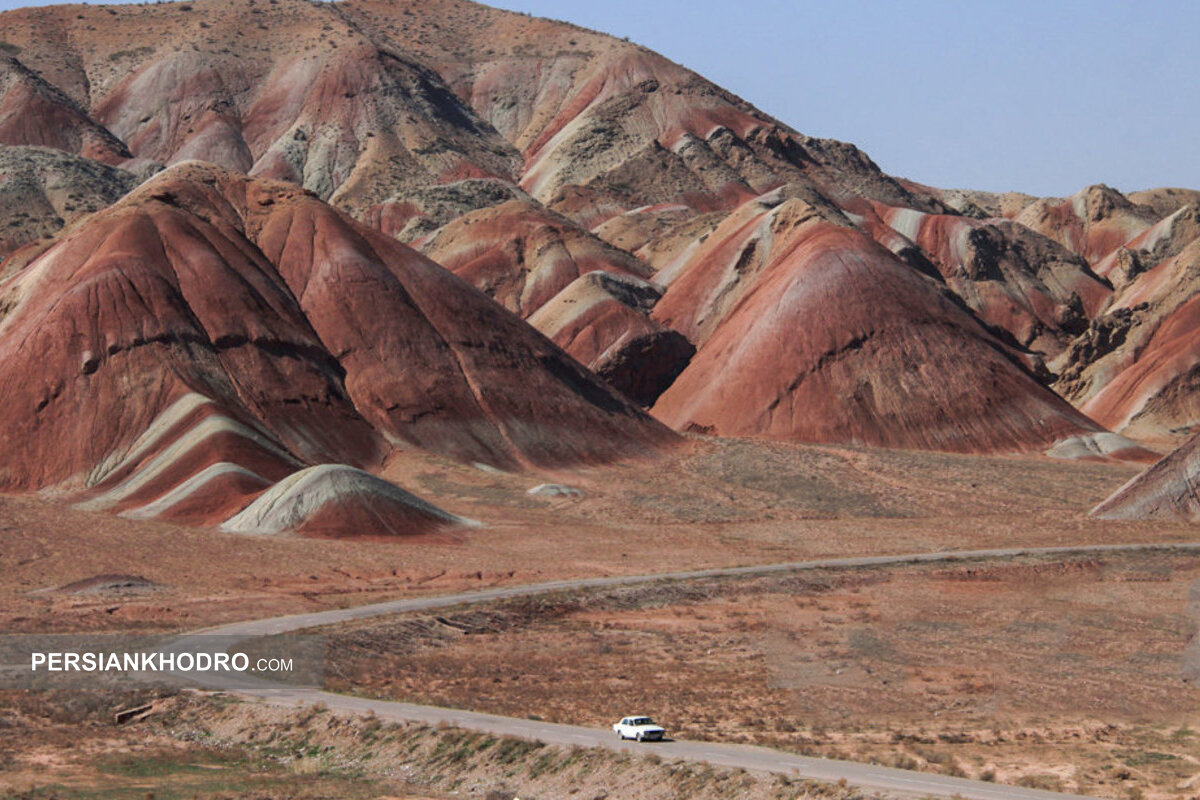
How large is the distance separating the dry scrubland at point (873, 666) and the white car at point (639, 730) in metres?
1.87

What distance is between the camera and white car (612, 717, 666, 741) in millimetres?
29031

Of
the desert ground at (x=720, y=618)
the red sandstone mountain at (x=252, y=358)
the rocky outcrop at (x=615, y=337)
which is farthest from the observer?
the rocky outcrop at (x=615, y=337)

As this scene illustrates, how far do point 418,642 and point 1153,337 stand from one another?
99.4 m

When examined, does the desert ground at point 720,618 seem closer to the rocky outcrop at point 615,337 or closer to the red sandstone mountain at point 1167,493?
the red sandstone mountain at point 1167,493

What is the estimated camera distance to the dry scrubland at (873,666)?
31422 mm

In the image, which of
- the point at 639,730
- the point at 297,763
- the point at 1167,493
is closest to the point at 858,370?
the point at 1167,493

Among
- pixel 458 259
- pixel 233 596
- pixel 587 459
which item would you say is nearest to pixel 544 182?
pixel 458 259

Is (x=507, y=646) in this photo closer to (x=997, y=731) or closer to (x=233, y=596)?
(x=233, y=596)

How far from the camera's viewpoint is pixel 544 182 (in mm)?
169250

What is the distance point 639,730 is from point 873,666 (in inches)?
580

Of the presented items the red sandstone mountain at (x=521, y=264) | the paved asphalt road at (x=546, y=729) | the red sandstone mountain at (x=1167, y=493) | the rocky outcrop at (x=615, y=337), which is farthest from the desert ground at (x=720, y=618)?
the rocky outcrop at (x=615, y=337)

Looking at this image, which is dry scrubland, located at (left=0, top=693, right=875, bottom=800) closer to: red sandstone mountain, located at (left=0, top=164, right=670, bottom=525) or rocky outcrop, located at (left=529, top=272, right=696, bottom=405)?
red sandstone mountain, located at (left=0, top=164, right=670, bottom=525)

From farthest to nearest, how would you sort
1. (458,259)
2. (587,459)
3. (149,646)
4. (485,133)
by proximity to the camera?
(485,133) < (458,259) < (587,459) < (149,646)

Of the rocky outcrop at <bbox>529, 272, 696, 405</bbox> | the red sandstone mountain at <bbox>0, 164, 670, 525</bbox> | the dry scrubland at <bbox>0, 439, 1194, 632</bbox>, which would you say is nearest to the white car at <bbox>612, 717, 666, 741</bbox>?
the dry scrubland at <bbox>0, 439, 1194, 632</bbox>
